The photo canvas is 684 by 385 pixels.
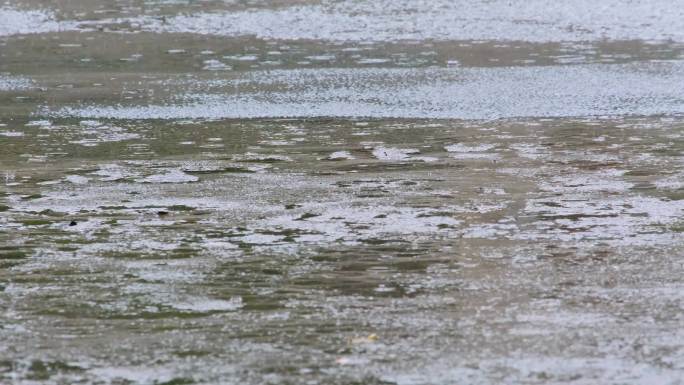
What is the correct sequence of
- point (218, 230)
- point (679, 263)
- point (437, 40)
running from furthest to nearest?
1. point (437, 40)
2. point (218, 230)
3. point (679, 263)

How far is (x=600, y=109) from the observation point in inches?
379

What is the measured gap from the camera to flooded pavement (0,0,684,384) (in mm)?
4473

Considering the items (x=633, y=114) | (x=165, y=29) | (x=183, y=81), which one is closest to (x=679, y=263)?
(x=633, y=114)

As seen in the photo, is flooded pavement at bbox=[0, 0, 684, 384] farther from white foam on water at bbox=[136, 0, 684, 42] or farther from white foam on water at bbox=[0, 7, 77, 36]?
white foam on water at bbox=[0, 7, 77, 36]

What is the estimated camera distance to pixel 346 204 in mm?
6750

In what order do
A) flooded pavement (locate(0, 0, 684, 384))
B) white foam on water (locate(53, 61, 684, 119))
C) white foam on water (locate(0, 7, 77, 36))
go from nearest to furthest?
flooded pavement (locate(0, 0, 684, 384)), white foam on water (locate(53, 61, 684, 119)), white foam on water (locate(0, 7, 77, 36))

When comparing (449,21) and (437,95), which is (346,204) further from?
(449,21)

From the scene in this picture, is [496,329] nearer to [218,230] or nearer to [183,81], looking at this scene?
[218,230]

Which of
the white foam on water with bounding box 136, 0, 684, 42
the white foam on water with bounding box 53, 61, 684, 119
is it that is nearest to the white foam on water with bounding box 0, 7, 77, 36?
the white foam on water with bounding box 136, 0, 684, 42

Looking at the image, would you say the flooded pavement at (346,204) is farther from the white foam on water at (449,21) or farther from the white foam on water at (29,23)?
the white foam on water at (29,23)

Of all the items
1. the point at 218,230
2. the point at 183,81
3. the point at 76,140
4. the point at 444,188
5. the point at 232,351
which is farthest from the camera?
the point at 183,81

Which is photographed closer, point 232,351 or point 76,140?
point 232,351

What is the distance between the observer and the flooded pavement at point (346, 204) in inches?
176

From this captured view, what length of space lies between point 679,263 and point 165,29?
9.34 metres
